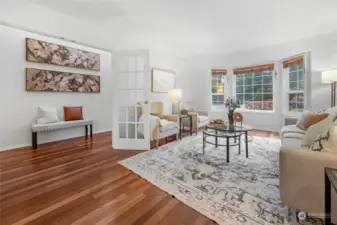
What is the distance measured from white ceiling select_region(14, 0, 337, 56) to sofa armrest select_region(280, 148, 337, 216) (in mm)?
2634

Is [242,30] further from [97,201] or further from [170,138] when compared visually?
[97,201]

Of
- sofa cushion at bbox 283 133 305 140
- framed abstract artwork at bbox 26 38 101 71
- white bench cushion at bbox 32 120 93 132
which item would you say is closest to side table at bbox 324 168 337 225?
sofa cushion at bbox 283 133 305 140

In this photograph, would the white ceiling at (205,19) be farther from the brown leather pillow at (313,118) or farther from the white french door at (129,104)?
the brown leather pillow at (313,118)

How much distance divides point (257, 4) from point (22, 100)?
4.71 m

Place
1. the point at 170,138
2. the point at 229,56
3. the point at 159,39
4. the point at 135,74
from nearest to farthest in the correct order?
the point at 135,74, the point at 170,138, the point at 159,39, the point at 229,56

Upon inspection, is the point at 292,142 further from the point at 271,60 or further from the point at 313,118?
the point at 271,60

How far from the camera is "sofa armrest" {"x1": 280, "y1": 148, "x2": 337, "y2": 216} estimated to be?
1.31 meters

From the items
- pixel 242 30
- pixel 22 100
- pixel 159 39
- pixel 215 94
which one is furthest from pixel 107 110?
pixel 242 30

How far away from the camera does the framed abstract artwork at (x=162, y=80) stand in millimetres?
5324

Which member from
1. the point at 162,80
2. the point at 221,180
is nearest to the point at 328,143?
the point at 221,180

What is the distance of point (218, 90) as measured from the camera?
20.2ft

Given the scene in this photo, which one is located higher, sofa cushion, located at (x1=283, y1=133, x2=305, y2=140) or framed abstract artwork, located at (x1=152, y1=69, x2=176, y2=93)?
framed abstract artwork, located at (x1=152, y1=69, x2=176, y2=93)

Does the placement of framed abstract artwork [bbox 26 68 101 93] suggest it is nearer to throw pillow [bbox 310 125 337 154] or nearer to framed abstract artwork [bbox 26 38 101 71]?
framed abstract artwork [bbox 26 38 101 71]

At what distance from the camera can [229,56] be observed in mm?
5883
